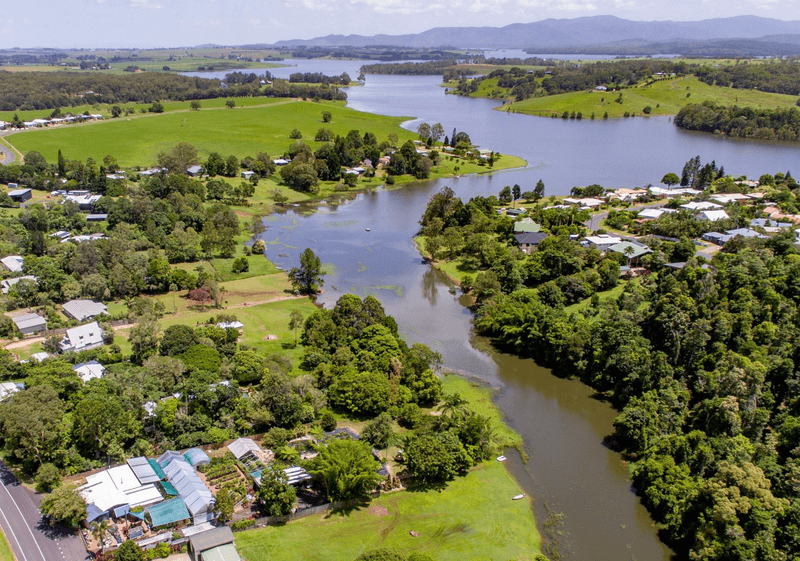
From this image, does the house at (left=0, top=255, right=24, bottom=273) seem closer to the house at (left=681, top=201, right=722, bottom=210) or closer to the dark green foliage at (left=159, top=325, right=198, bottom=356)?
the dark green foliage at (left=159, top=325, right=198, bottom=356)

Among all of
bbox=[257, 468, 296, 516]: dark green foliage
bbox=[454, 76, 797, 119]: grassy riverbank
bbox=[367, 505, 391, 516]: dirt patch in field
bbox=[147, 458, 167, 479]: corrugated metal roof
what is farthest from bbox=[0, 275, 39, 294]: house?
bbox=[454, 76, 797, 119]: grassy riverbank

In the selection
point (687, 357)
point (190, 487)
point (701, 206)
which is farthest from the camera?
point (701, 206)

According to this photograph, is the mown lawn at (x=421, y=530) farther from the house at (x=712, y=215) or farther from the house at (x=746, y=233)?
the house at (x=712, y=215)

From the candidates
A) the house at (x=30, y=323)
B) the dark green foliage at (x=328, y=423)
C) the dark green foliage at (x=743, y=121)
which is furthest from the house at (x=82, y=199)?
the dark green foliage at (x=743, y=121)

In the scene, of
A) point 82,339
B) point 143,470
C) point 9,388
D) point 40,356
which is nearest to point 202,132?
point 82,339

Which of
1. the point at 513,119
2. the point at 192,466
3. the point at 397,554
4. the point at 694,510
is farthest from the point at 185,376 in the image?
the point at 513,119

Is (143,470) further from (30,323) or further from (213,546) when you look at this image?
(30,323)

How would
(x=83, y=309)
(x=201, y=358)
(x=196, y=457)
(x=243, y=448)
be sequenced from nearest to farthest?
(x=196, y=457) → (x=243, y=448) → (x=201, y=358) → (x=83, y=309)
